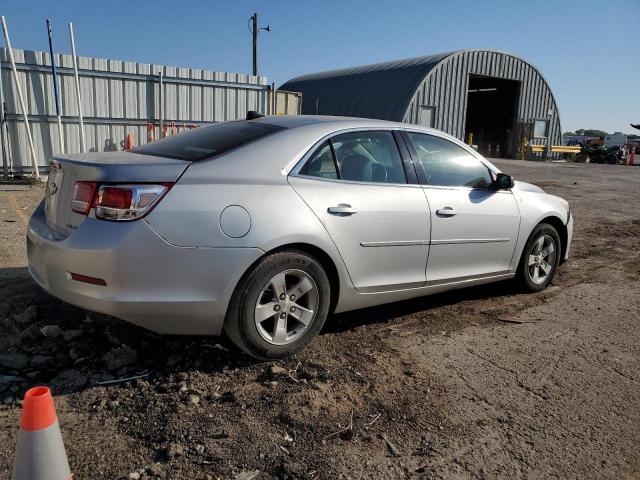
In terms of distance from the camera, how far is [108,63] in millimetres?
12867

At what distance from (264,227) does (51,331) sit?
1685mm

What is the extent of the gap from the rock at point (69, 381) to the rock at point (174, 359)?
488mm

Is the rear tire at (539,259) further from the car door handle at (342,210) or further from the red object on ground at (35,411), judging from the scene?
the red object on ground at (35,411)

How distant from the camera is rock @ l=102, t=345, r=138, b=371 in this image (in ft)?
11.3

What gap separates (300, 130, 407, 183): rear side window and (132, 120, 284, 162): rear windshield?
39cm

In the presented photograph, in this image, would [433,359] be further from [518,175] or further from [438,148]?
[518,175]

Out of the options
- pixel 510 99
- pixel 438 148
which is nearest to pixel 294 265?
pixel 438 148

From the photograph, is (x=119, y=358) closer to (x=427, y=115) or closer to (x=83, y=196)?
(x=83, y=196)

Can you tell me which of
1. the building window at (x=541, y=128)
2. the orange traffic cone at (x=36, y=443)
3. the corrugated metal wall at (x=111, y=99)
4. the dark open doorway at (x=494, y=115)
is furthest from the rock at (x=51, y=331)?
the building window at (x=541, y=128)

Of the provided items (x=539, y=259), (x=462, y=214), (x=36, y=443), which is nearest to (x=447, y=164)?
(x=462, y=214)

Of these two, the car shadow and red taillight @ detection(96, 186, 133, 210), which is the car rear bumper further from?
the car shadow

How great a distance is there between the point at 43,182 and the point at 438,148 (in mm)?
9704

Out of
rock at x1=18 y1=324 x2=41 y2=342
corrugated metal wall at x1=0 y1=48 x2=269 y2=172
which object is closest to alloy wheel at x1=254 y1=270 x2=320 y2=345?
rock at x1=18 y1=324 x2=41 y2=342

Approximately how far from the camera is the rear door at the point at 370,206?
12.4ft
